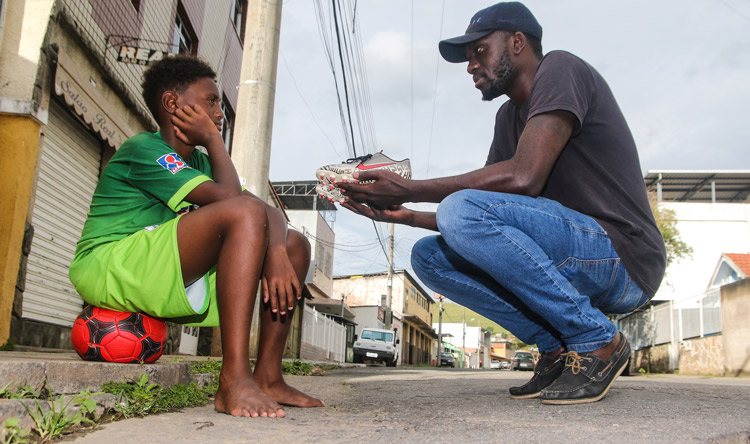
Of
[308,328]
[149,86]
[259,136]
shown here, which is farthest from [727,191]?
[149,86]

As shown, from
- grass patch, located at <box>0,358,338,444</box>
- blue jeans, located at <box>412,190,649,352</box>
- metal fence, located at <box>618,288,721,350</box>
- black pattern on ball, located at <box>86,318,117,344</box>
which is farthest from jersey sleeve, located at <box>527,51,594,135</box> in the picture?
metal fence, located at <box>618,288,721,350</box>

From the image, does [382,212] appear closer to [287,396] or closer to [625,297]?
[287,396]

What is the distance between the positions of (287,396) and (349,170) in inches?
43.2

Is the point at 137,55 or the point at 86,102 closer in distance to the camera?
the point at 86,102

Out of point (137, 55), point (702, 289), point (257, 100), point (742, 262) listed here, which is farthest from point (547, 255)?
point (702, 289)

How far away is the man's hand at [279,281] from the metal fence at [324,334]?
17.8 metres

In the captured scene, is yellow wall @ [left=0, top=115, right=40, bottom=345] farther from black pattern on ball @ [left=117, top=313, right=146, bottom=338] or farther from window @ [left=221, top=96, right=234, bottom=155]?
window @ [left=221, top=96, right=234, bottom=155]

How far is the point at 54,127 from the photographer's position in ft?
21.4

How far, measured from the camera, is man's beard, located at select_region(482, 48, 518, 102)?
108 inches

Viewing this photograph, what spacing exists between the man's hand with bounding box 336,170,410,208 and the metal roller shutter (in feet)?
16.3

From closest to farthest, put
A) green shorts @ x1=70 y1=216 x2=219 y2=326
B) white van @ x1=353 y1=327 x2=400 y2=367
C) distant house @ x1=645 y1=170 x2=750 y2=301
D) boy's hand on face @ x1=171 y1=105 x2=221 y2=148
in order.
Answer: green shorts @ x1=70 y1=216 x2=219 y2=326 < boy's hand on face @ x1=171 y1=105 x2=221 y2=148 < white van @ x1=353 y1=327 x2=400 y2=367 < distant house @ x1=645 y1=170 x2=750 y2=301

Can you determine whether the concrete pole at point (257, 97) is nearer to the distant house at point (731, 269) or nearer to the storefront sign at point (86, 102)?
the storefront sign at point (86, 102)

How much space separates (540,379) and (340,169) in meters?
1.38

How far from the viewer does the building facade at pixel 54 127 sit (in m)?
5.67
